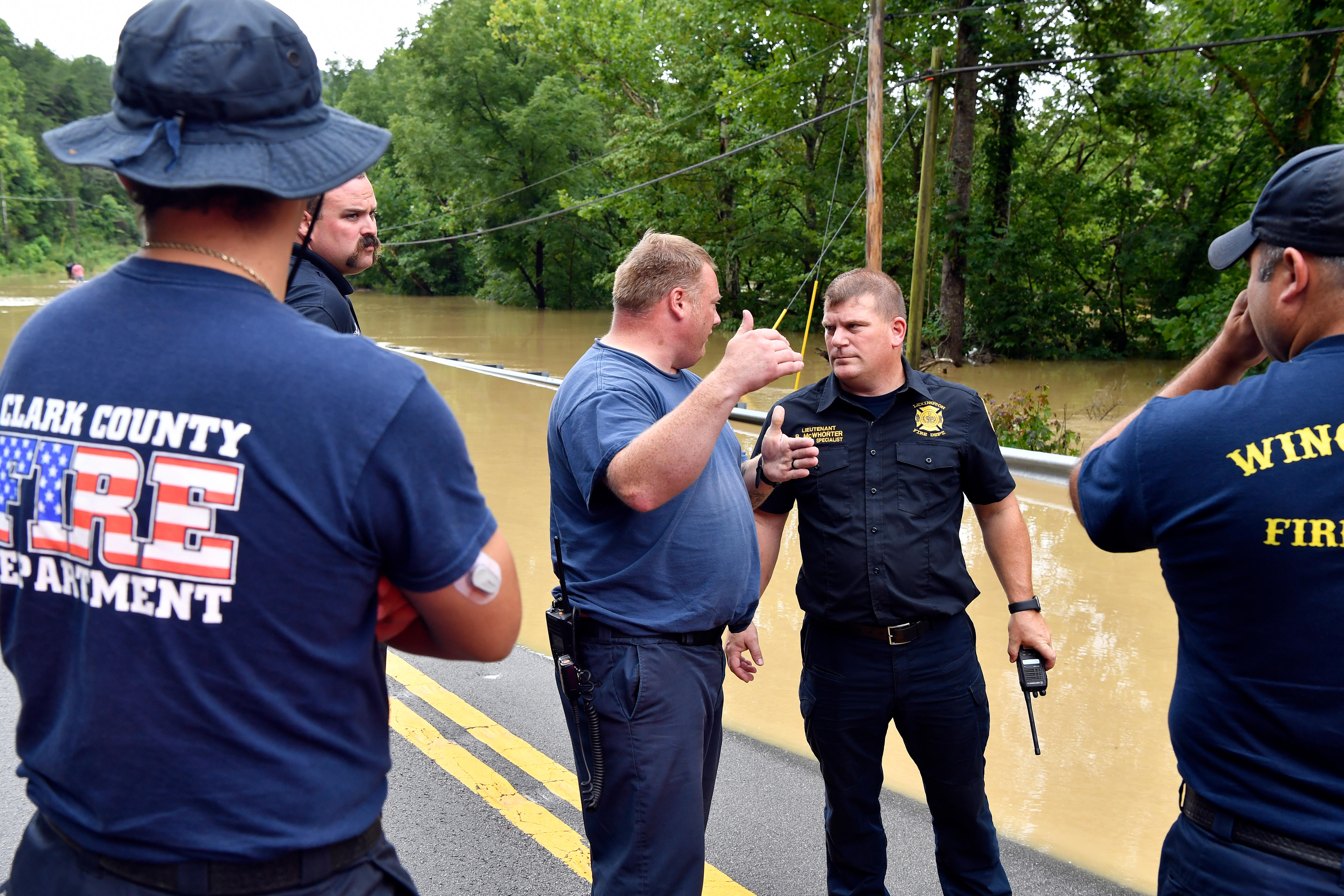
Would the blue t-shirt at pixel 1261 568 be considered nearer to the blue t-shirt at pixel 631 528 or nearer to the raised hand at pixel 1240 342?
the raised hand at pixel 1240 342

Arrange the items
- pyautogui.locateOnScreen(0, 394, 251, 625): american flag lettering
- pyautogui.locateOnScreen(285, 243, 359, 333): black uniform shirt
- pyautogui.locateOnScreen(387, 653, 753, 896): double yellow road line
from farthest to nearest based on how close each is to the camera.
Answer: pyautogui.locateOnScreen(387, 653, 753, 896): double yellow road line → pyautogui.locateOnScreen(285, 243, 359, 333): black uniform shirt → pyautogui.locateOnScreen(0, 394, 251, 625): american flag lettering

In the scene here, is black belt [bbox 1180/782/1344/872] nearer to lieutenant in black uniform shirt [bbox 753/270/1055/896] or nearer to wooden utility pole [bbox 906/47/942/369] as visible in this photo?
lieutenant in black uniform shirt [bbox 753/270/1055/896]

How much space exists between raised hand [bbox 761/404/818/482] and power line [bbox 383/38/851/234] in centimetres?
1910

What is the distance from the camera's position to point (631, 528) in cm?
264

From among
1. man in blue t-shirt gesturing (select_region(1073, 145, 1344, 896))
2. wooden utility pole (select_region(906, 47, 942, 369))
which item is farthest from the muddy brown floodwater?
wooden utility pole (select_region(906, 47, 942, 369))

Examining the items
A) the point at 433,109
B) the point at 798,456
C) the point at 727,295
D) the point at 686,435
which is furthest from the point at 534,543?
the point at 433,109

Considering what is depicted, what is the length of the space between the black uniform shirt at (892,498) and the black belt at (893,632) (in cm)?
2

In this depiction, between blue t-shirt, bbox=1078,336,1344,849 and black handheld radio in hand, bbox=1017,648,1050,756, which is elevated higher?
blue t-shirt, bbox=1078,336,1344,849

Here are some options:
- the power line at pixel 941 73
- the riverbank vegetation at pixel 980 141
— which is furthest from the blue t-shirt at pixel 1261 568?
the riverbank vegetation at pixel 980 141

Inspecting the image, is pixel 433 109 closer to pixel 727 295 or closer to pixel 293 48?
pixel 727 295

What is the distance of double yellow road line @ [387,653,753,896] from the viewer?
11.2 feet

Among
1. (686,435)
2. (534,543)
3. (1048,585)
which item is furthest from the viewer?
(534,543)

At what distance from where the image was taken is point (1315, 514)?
1658mm

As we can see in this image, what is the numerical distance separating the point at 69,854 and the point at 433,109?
42.0m
